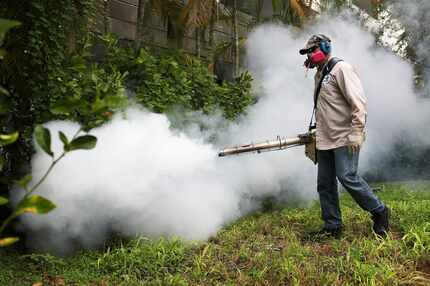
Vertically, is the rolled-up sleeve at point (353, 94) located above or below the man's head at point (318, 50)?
below

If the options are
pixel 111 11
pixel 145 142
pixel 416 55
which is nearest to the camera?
pixel 145 142

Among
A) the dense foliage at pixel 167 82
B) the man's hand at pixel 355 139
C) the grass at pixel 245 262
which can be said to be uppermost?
the dense foliage at pixel 167 82

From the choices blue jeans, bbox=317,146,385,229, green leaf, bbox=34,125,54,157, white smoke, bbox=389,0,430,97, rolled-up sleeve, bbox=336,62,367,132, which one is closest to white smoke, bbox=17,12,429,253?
blue jeans, bbox=317,146,385,229

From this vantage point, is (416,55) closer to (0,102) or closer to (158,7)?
(158,7)

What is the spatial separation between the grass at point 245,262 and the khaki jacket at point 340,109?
3.09 ft

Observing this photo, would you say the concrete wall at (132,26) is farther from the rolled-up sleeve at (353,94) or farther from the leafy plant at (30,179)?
the leafy plant at (30,179)

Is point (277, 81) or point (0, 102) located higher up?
point (277, 81)

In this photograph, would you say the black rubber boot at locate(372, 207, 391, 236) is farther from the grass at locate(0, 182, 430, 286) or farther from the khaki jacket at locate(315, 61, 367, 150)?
the khaki jacket at locate(315, 61, 367, 150)

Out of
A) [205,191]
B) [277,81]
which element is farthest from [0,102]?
[277,81]

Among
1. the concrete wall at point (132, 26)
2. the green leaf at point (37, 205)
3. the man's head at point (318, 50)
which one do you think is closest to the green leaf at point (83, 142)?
the green leaf at point (37, 205)

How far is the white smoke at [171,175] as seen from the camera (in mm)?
4148

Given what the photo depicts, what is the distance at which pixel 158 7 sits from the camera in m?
7.97

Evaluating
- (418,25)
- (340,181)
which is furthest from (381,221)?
(418,25)

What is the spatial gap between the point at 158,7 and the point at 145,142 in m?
4.08
